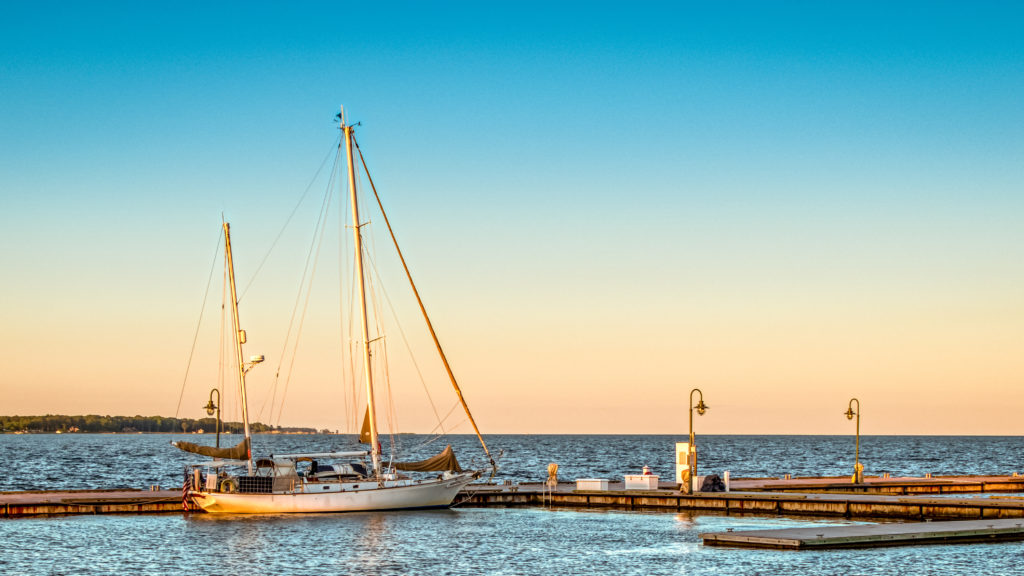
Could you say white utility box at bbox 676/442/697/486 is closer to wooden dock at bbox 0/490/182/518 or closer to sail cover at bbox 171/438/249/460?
sail cover at bbox 171/438/249/460

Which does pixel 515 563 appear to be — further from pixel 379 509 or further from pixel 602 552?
pixel 379 509

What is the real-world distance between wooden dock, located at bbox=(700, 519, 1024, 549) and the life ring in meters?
24.7

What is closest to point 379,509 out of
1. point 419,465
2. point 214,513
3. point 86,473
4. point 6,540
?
point 419,465

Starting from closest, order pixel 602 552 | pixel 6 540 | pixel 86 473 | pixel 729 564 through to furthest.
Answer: pixel 729 564 → pixel 602 552 → pixel 6 540 → pixel 86 473

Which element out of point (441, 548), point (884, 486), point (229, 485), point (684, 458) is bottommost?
point (441, 548)

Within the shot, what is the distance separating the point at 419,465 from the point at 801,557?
25.5 meters

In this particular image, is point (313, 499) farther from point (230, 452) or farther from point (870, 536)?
point (870, 536)

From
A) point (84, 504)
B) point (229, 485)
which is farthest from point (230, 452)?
point (84, 504)

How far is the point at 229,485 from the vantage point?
182 ft

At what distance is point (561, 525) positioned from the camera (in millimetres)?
49281

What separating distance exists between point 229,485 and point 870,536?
30939mm

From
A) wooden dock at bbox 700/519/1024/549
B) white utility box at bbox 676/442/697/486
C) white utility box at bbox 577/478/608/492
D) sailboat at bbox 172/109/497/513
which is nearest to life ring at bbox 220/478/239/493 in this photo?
sailboat at bbox 172/109/497/513

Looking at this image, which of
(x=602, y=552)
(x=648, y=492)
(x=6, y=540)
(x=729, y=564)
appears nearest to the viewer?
(x=729, y=564)

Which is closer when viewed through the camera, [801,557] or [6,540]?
[801,557]
